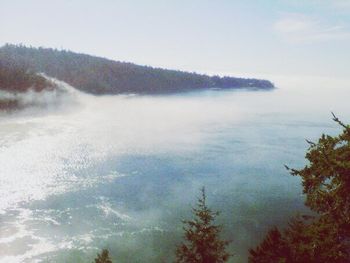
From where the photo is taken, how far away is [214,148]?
5507 inches

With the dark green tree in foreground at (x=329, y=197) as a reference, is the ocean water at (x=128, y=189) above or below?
below

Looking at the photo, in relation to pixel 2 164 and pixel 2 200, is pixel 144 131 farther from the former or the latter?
pixel 2 200

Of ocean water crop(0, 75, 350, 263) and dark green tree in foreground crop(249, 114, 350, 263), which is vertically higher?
dark green tree in foreground crop(249, 114, 350, 263)

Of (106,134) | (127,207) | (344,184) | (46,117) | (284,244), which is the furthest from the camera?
(46,117)

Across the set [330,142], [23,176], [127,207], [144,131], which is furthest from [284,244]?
[144,131]

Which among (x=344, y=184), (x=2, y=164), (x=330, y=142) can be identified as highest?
(x=330, y=142)

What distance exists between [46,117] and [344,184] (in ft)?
635

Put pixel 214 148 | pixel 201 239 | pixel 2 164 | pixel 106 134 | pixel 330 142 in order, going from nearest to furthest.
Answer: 1. pixel 330 142
2. pixel 201 239
3. pixel 2 164
4. pixel 214 148
5. pixel 106 134

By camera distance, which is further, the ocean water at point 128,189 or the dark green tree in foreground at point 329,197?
the ocean water at point 128,189

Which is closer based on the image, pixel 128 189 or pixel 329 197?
pixel 329 197

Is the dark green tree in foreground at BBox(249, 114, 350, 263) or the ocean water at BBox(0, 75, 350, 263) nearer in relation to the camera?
the dark green tree in foreground at BBox(249, 114, 350, 263)

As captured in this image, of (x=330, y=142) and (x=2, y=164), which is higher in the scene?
(x=330, y=142)

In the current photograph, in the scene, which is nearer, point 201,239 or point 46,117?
point 201,239

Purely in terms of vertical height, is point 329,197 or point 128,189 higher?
point 329,197
